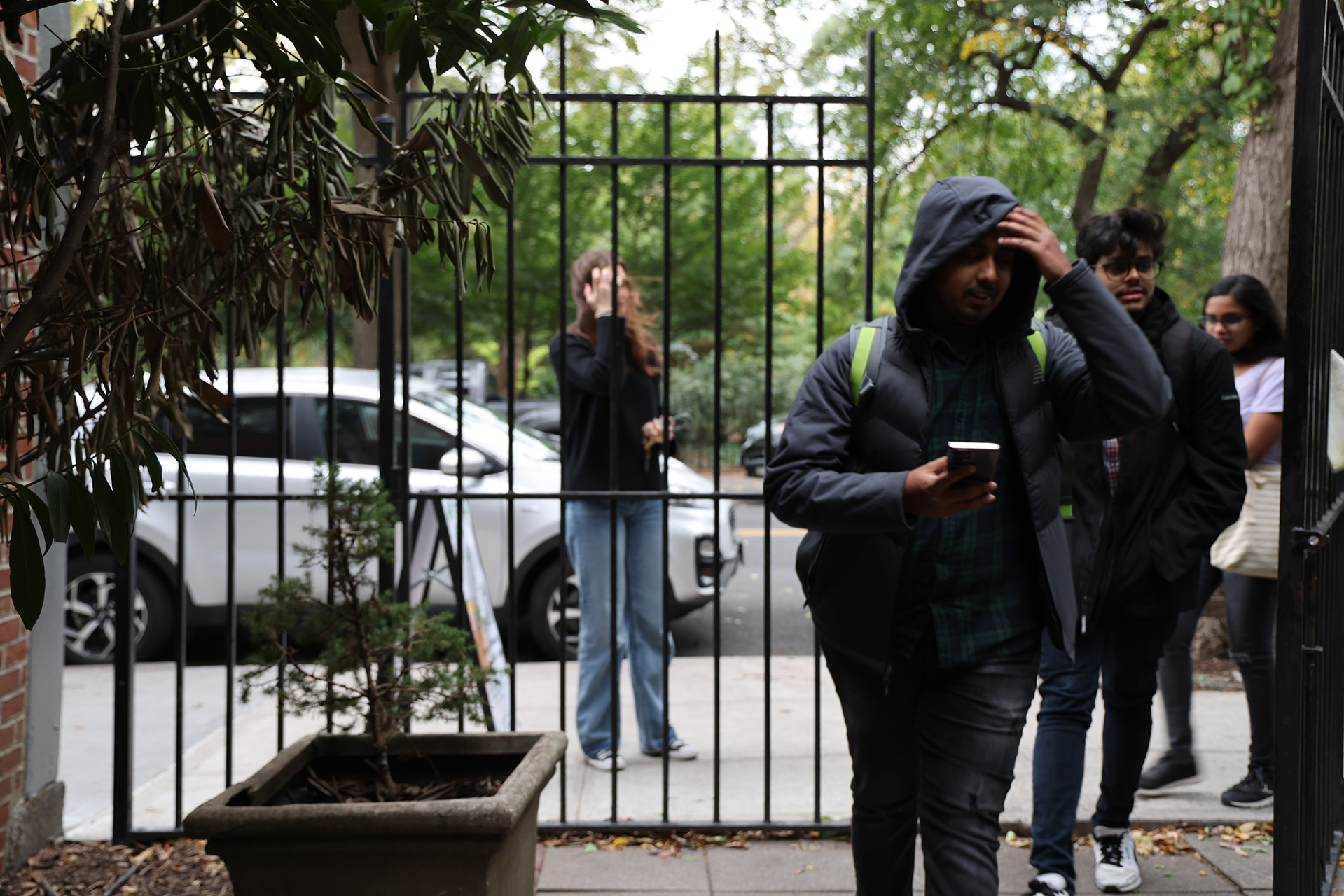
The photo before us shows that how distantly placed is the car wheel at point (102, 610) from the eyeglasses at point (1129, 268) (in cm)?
538

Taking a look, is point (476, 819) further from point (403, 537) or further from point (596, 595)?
point (596, 595)

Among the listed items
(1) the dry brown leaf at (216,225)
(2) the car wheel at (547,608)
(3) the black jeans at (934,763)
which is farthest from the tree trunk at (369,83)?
(2) the car wheel at (547,608)

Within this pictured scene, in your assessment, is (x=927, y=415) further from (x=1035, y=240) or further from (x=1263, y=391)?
(x=1263, y=391)

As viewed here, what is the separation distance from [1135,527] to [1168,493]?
0.48ft

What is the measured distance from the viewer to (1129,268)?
3.33 m

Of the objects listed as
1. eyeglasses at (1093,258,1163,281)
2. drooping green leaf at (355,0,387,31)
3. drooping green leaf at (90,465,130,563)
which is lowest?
drooping green leaf at (90,465,130,563)

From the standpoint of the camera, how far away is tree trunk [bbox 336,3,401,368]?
108 inches

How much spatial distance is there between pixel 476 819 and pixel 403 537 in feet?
4.59

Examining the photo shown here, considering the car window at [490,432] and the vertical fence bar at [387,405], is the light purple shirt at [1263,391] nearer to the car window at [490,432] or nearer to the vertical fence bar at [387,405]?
the vertical fence bar at [387,405]

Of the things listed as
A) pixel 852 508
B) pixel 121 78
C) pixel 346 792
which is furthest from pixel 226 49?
pixel 346 792

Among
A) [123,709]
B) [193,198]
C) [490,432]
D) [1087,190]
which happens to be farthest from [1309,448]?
[1087,190]

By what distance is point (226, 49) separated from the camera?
92.5 inches

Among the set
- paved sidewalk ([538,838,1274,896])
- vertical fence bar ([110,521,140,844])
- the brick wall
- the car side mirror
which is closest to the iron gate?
vertical fence bar ([110,521,140,844])

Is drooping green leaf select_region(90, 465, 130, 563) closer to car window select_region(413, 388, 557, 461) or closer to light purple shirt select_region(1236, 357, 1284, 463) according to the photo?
light purple shirt select_region(1236, 357, 1284, 463)
